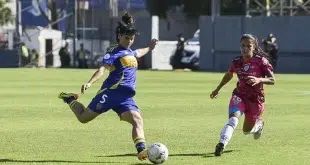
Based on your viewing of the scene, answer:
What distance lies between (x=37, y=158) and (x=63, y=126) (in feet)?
14.9

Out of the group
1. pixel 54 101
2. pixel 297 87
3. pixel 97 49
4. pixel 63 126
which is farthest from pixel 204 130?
pixel 97 49

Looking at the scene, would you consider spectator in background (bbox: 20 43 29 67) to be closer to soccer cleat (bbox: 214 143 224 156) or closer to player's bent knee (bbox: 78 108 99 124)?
player's bent knee (bbox: 78 108 99 124)

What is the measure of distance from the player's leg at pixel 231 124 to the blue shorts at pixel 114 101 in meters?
1.27

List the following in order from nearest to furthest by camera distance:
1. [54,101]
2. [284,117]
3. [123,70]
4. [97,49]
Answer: [123,70], [284,117], [54,101], [97,49]

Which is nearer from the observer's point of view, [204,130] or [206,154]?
[206,154]

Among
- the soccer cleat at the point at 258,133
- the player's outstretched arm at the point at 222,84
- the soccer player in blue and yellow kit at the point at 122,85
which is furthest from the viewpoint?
the soccer cleat at the point at 258,133

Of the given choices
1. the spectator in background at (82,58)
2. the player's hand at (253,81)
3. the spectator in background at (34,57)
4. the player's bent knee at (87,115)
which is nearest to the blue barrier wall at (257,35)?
the spectator in background at (82,58)

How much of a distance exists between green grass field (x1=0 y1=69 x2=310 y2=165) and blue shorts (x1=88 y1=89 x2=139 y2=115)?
672 mm

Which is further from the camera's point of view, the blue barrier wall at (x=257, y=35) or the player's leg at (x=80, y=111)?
the blue barrier wall at (x=257, y=35)

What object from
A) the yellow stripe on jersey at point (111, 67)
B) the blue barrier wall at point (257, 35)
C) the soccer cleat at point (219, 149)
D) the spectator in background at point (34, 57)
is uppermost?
the yellow stripe on jersey at point (111, 67)

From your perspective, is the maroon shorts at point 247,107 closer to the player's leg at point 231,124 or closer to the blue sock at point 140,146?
the player's leg at point 231,124

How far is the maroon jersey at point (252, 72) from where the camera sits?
12.7 m

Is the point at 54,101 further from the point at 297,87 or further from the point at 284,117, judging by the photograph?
the point at 297,87

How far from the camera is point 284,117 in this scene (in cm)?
1836
